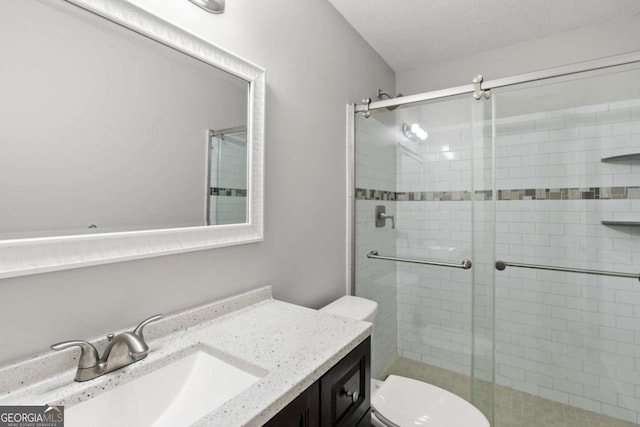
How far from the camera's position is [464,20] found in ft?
6.41

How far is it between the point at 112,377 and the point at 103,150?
0.58 m

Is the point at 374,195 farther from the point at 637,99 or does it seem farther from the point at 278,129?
the point at 637,99

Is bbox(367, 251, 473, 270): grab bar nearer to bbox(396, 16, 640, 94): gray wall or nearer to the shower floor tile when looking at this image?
the shower floor tile

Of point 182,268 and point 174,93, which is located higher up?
point 174,93

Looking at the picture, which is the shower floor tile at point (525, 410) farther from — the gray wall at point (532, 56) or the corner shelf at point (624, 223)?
the gray wall at point (532, 56)

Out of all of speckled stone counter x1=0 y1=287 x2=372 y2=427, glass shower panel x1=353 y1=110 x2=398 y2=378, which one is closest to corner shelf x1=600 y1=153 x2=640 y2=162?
glass shower panel x1=353 y1=110 x2=398 y2=378

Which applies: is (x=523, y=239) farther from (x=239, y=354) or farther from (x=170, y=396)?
(x=170, y=396)

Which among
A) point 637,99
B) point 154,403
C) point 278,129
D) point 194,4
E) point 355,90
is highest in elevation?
point 355,90

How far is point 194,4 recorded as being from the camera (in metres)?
1.04

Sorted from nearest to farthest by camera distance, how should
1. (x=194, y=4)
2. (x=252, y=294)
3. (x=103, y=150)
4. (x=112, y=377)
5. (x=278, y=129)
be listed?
(x=112, y=377)
(x=103, y=150)
(x=194, y=4)
(x=252, y=294)
(x=278, y=129)

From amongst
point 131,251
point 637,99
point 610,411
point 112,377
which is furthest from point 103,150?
point 610,411

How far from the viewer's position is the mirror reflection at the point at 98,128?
69 centimetres

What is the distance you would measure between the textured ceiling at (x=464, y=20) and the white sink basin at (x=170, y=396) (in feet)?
6.40

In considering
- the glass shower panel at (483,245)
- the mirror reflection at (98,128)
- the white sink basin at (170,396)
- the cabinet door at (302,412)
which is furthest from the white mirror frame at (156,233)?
the glass shower panel at (483,245)
